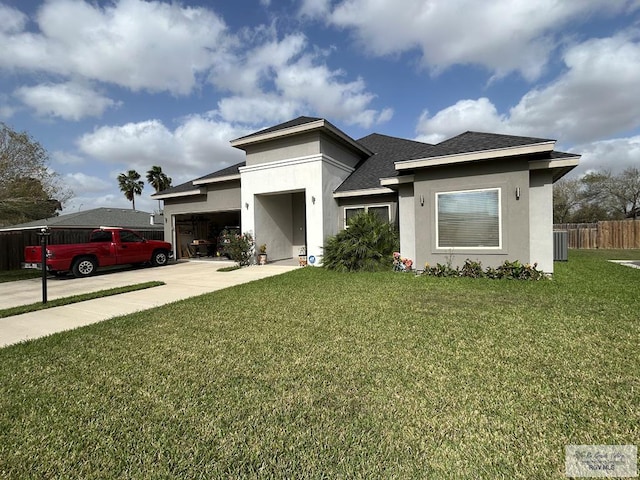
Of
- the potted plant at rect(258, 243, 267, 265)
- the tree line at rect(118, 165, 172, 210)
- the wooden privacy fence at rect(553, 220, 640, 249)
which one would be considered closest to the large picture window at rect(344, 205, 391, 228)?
the potted plant at rect(258, 243, 267, 265)

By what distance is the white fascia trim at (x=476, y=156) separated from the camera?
7.43 m

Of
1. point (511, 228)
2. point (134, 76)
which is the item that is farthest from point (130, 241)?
point (511, 228)

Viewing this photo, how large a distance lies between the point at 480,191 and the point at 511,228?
1336mm

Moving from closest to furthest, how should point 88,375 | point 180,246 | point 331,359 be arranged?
point 88,375, point 331,359, point 180,246

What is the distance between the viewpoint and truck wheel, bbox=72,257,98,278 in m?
10.6

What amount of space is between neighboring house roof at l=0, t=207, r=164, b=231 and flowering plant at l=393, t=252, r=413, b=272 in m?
18.7

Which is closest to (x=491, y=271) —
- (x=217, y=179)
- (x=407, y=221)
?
(x=407, y=221)

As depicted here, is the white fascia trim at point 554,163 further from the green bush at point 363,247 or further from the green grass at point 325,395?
the green bush at point 363,247

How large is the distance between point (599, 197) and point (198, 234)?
37.9m

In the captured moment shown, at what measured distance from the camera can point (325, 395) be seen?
2650 millimetres

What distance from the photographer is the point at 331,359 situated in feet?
11.1

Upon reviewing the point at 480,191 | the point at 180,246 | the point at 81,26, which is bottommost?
the point at 180,246

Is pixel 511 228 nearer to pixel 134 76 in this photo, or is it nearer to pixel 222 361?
pixel 222 361

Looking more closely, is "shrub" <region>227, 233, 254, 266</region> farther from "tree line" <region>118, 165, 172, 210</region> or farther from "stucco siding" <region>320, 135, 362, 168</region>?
"tree line" <region>118, 165, 172, 210</region>
